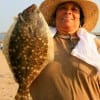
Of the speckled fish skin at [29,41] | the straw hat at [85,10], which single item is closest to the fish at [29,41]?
the speckled fish skin at [29,41]

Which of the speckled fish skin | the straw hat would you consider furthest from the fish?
the straw hat

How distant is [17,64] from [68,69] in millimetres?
652

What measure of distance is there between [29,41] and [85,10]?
3.87 feet

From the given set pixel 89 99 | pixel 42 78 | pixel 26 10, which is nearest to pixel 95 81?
pixel 89 99

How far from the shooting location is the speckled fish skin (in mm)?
3580

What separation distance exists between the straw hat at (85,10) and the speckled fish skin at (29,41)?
84cm

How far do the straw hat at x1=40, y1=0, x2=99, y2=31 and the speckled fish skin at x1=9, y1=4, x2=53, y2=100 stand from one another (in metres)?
0.84

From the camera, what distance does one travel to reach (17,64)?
3.63 meters

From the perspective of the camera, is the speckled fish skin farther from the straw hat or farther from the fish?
the straw hat

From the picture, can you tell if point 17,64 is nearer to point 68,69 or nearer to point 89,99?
point 68,69

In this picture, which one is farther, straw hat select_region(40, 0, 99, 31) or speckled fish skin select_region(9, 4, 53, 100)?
straw hat select_region(40, 0, 99, 31)

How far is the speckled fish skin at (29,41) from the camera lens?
3580 mm

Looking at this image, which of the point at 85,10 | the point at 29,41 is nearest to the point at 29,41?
the point at 29,41

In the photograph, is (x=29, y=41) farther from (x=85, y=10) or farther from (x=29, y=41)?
(x=85, y=10)
